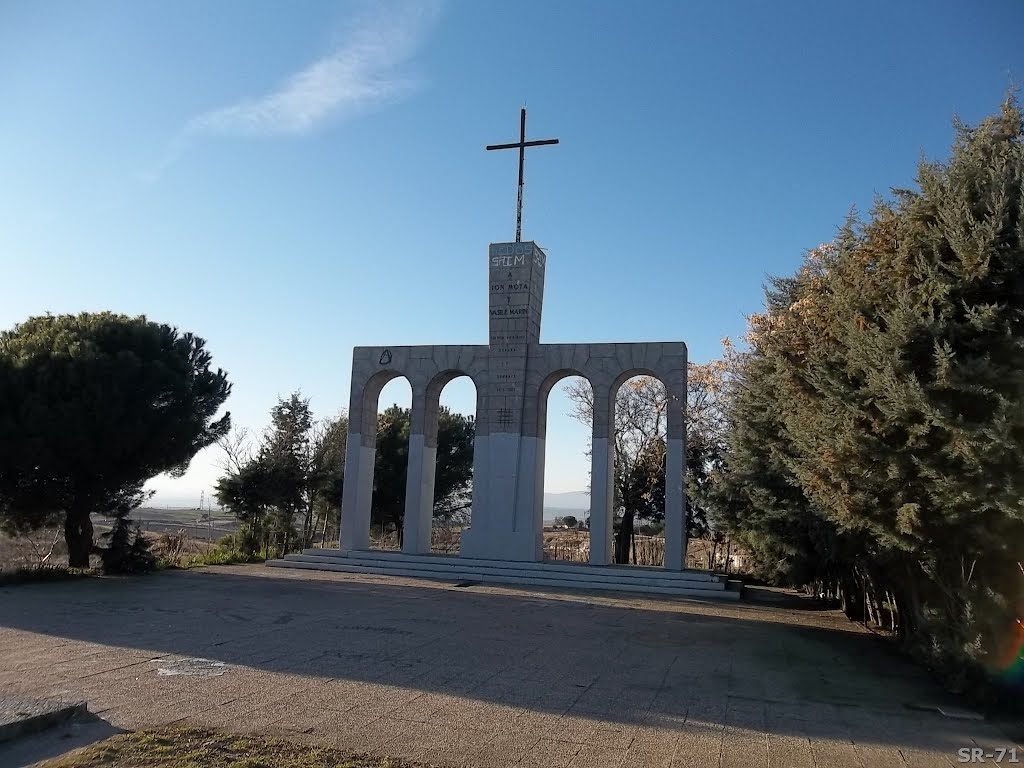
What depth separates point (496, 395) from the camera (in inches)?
784

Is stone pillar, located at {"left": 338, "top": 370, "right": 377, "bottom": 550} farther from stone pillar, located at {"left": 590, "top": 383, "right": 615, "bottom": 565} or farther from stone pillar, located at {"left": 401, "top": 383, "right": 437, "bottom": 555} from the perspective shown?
stone pillar, located at {"left": 590, "top": 383, "right": 615, "bottom": 565}

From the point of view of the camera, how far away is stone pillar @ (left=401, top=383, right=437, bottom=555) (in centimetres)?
2053

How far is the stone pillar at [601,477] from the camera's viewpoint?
61.2 ft

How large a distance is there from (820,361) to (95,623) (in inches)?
390

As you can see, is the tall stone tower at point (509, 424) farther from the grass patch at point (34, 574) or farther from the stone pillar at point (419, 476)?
the grass patch at point (34, 574)

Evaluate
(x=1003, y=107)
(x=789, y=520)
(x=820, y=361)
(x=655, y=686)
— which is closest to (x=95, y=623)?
(x=655, y=686)

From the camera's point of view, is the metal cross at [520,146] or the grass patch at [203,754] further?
the metal cross at [520,146]

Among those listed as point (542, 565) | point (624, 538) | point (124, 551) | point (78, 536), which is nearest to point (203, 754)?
point (542, 565)

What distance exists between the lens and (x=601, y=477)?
61.1ft

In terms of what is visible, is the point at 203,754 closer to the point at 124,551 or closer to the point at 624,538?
the point at 124,551

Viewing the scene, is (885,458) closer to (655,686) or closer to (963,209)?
(963,209)

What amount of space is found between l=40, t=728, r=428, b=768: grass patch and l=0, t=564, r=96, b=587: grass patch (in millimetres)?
11619

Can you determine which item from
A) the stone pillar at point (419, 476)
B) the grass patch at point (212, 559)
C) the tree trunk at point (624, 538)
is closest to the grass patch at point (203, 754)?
the grass patch at point (212, 559)

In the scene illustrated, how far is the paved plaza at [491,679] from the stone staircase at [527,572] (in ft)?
10.7
